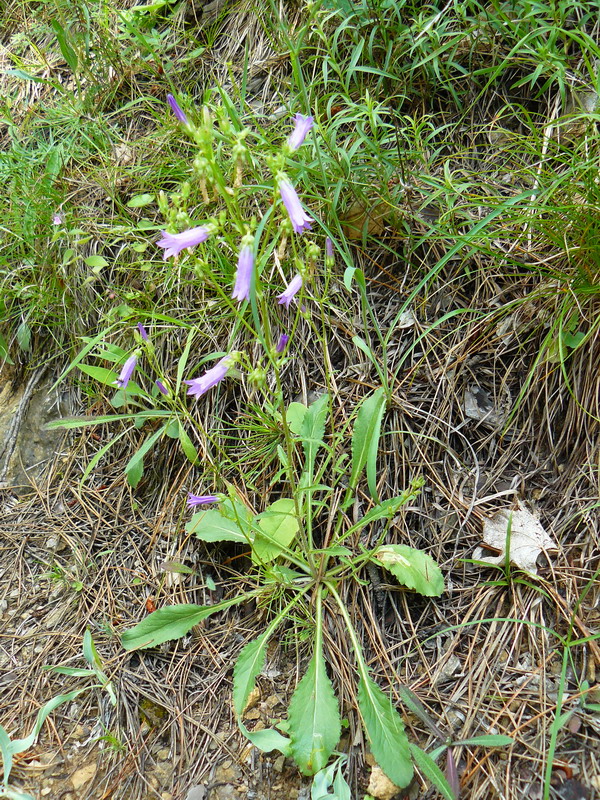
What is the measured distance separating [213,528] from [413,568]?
0.71 metres

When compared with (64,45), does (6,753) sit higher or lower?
lower

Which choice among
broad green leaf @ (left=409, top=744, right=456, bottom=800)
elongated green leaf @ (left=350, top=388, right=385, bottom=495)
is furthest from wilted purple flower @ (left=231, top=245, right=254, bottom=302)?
broad green leaf @ (left=409, top=744, right=456, bottom=800)

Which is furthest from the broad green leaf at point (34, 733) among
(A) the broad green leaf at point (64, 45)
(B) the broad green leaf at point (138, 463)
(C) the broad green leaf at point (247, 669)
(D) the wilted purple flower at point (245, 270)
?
(A) the broad green leaf at point (64, 45)

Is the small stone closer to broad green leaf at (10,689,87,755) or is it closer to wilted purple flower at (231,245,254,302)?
broad green leaf at (10,689,87,755)

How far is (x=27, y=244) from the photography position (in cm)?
274

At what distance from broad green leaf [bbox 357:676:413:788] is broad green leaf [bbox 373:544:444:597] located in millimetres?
312

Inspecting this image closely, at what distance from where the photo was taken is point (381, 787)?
165cm

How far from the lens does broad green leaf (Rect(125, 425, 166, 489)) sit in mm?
2287

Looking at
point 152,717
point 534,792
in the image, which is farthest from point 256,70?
point 534,792

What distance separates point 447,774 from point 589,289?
4.79ft

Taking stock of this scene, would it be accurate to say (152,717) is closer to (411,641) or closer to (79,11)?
(411,641)

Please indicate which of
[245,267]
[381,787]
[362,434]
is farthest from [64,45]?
[381,787]

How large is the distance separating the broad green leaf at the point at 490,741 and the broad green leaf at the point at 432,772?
0.09m

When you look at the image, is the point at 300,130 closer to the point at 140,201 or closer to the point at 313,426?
the point at 313,426
